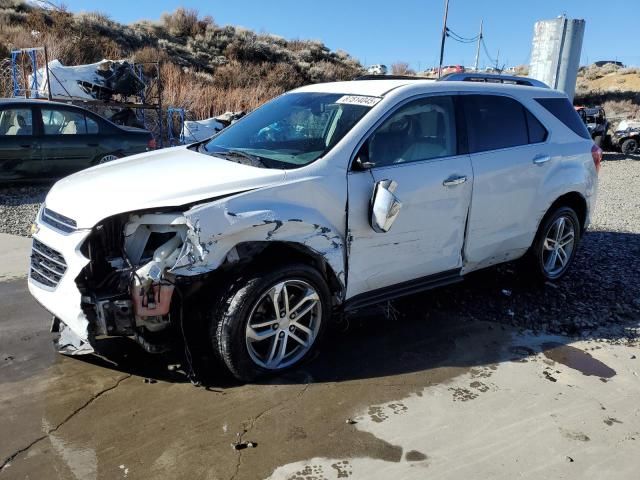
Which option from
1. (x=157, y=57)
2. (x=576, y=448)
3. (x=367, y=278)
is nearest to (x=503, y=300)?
(x=367, y=278)

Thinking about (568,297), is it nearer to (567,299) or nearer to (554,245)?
(567,299)

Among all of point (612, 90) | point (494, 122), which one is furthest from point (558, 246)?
point (612, 90)

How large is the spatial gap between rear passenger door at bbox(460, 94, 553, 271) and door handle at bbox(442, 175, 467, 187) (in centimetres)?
15

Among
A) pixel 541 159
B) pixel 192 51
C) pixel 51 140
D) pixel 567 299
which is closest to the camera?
pixel 541 159

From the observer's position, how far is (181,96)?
20.7m

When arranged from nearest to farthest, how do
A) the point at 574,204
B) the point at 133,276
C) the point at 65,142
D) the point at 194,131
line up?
the point at 133,276 < the point at 574,204 < the point at 65,142 < the point at 194,131

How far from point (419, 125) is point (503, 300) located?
1.94m

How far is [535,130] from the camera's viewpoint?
5070 millimetres

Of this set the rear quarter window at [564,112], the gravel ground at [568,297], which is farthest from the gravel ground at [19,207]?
the rear quarter window at [564,112]

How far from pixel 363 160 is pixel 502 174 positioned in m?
1.42

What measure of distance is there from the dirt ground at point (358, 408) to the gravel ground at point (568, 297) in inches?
Answer: 3.9

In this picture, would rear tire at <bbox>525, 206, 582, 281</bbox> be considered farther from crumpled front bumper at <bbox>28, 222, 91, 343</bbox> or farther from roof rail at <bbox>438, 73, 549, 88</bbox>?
crumpled front bumper at <bbox>28, 222, 91, 343</bbox>

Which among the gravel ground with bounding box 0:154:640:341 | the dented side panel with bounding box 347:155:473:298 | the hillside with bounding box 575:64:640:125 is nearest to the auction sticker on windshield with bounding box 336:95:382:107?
the dented side panel with bounding box 347:155:473:298

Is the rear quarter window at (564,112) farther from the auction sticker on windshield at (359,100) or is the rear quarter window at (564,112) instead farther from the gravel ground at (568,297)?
the auction sticker on windshield at (359,100)
